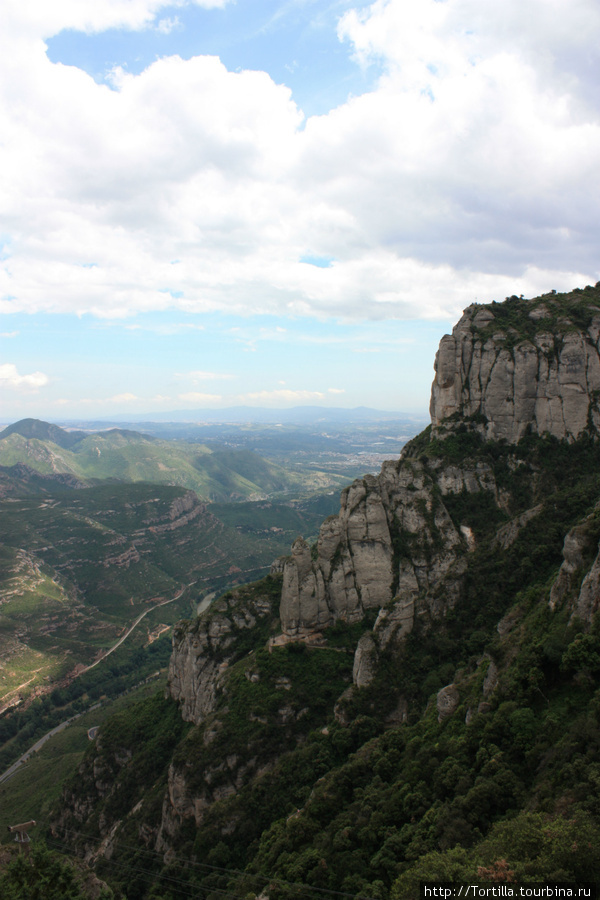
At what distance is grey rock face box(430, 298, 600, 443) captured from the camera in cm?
5938

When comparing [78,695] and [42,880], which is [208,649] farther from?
[78,695]

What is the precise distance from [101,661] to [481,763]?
133 m

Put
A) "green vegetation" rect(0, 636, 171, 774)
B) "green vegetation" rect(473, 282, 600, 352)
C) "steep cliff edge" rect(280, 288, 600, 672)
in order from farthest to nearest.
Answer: "green vegetation" rect(0, 636, 171, 774) → "green vegetation" rect(473, 282, 600, 352) → "steep cliff edge" rect(280, 288, 600, 672)

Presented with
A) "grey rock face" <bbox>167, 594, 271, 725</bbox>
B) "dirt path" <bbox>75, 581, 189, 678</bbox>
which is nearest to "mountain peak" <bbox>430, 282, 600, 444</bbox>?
"grey rock face" <bbox>167, 594, 271, 725</bbox>

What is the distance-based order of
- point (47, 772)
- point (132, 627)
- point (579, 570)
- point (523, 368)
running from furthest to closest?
point (132, 627) < point (47, 772) < point (523, 368) < point (579, 570)

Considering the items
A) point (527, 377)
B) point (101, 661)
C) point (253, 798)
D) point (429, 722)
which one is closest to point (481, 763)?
point (429, 722)

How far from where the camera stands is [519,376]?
6238 centimetres

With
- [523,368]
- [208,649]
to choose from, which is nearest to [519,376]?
[523,368]

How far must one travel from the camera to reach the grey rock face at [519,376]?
195 feet

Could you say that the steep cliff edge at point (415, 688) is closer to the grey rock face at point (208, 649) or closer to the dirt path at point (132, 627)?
the grey rock face at point (208, 649)

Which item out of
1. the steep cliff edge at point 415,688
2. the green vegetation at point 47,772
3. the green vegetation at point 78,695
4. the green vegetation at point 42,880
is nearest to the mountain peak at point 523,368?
the steep cliff edge at point 415,688

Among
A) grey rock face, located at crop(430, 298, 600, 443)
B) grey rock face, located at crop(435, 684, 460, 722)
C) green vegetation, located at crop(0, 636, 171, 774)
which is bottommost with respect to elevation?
green vegetation, located at crop(0, 636, 171, 774)

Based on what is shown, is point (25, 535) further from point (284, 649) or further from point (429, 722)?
point (429, 722)

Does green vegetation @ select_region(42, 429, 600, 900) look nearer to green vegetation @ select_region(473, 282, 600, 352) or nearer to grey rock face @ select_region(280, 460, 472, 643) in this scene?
grey rock face @ select_region(280, 460, 472, 643)
